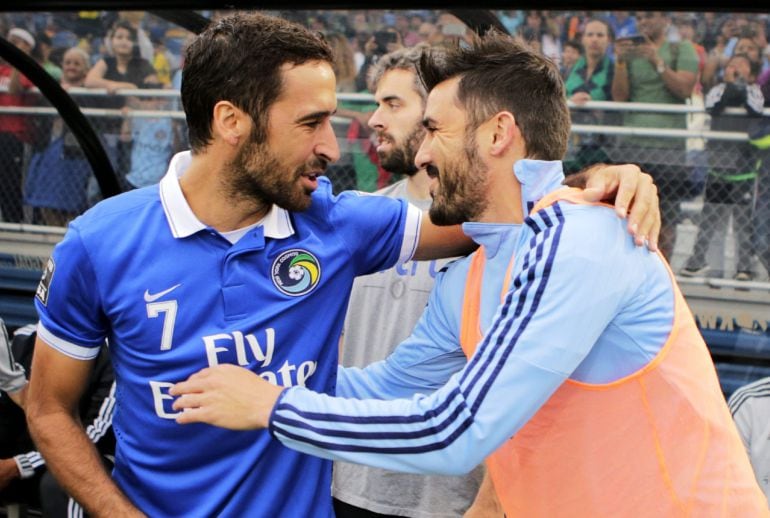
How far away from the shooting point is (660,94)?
13.1 ft

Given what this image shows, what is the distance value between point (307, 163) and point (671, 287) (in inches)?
30.8

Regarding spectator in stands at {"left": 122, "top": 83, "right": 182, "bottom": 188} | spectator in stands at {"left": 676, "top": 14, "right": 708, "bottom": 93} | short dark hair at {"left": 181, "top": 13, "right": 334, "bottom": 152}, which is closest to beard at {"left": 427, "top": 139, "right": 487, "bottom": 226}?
short dark hair at {"left": 181, "top": 13, "right": 334, "bottom": 152}

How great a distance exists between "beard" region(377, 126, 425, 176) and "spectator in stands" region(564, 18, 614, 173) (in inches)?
45.8

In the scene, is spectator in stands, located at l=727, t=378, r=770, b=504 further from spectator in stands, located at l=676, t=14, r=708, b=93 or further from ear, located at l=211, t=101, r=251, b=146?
ear, located at l=211, t=101, r=251, b=146

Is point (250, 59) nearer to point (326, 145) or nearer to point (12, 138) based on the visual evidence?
point (326, 145)

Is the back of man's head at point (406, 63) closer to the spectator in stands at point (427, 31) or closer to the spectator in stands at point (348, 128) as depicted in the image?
the spectator in stands at point (427, 31)

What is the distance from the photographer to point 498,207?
7.02 ft

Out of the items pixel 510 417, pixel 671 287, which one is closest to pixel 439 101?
pixel 671 287

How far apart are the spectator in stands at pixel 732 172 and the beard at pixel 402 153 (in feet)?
4.62

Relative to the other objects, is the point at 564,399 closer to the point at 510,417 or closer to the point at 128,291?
the point at 510,417

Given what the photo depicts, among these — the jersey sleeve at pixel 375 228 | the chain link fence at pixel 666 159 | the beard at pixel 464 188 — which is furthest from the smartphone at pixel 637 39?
the beard at pixel 464 188

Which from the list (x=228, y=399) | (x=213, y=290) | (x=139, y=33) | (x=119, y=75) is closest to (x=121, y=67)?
(x=119, y=75)

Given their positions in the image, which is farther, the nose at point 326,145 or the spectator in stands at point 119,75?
the spectator in stands at point 119,75

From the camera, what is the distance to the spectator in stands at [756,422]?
11.0 ft
